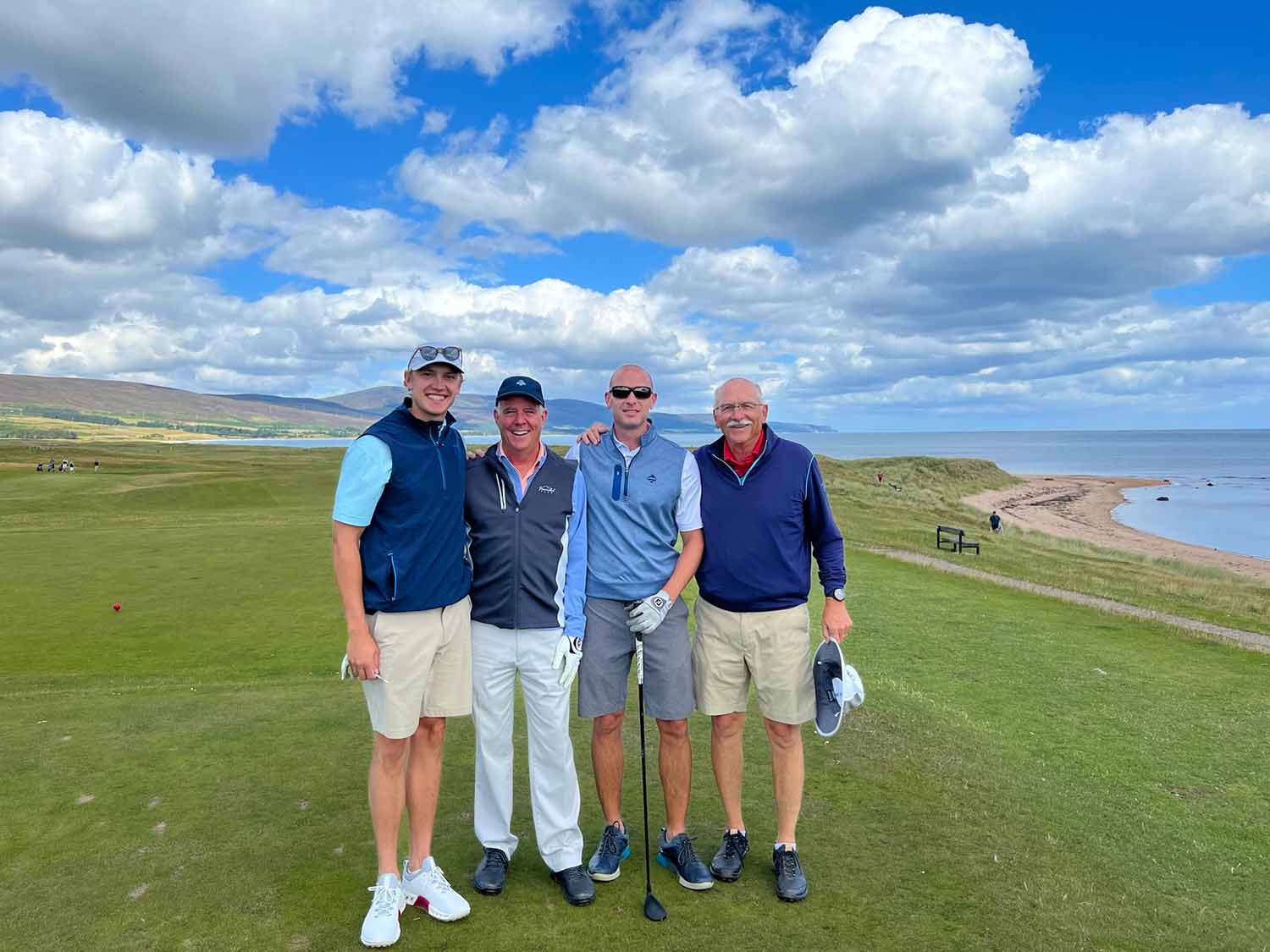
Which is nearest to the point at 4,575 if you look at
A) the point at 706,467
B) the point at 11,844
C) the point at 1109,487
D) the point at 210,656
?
the point at 210,656

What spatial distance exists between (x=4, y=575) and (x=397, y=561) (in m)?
13.1

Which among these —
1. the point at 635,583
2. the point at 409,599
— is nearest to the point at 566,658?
the point at 635,583

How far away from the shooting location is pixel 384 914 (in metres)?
3.83

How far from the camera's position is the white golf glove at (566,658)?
446 cm

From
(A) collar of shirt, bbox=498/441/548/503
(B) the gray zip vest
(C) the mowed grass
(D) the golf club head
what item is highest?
(A) collar of shirt, bbox=498/441/548/503

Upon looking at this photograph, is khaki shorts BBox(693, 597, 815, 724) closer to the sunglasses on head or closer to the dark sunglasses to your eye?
the dark sunglasses

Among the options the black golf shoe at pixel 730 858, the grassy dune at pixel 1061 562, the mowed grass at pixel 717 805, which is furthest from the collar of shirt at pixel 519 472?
the grassy dune at pixel 1061 562

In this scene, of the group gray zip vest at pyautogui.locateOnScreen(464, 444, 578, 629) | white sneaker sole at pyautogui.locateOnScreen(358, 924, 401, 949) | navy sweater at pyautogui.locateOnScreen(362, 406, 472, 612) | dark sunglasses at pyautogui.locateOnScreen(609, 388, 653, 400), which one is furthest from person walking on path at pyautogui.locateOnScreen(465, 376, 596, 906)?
white sneaker sole at pyautogui.locateOnScreen(358, 924, 401, 949)

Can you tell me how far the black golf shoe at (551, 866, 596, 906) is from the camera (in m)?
4.11

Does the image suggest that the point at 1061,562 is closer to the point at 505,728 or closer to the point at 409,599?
the point at 505,728

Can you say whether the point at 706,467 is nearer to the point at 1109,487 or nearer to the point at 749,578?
the point at 749,578

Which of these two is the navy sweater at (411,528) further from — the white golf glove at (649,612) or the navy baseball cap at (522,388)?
the white golf glove at (649,612)

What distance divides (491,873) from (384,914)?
63 cm

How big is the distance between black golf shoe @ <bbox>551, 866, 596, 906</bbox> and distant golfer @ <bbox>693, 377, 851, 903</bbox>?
910 millimetres
